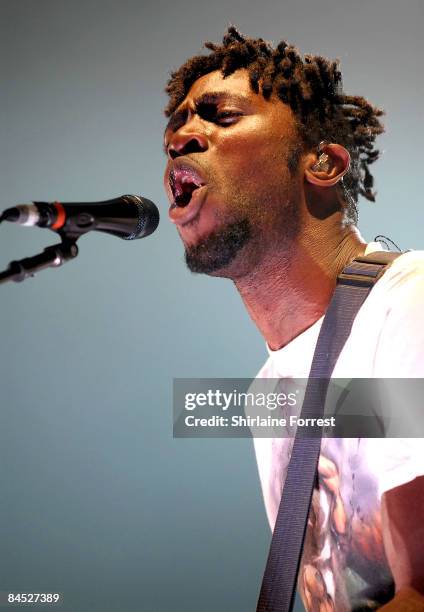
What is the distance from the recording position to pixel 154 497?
2535mm

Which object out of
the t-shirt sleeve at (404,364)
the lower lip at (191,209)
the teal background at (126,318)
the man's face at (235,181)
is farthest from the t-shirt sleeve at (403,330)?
the teal background at (126,318)

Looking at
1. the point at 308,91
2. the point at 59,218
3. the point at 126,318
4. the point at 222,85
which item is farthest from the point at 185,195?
the point at 126,318

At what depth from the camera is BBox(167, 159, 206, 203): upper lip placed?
1.81 meters

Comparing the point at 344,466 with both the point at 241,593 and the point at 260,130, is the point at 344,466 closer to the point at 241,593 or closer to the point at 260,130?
the point at 260,130

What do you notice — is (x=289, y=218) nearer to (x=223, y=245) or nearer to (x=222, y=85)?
(x=223, y=245)

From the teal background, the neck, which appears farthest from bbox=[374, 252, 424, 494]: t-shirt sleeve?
the teal background

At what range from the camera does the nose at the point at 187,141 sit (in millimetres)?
1836

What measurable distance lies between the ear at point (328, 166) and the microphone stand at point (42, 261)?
2.25ft

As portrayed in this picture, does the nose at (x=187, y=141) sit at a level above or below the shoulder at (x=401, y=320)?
above

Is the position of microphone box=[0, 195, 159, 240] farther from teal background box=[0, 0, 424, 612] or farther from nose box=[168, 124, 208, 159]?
teal background box=[0, 0, 424, 612]

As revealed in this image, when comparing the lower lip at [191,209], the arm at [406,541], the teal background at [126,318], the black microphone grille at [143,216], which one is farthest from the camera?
the teal background at [126,318]

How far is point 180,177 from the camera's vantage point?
1846 mm

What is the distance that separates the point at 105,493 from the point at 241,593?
0.51 metres

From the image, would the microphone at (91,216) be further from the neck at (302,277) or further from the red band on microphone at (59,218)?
the neck at (302,277)
